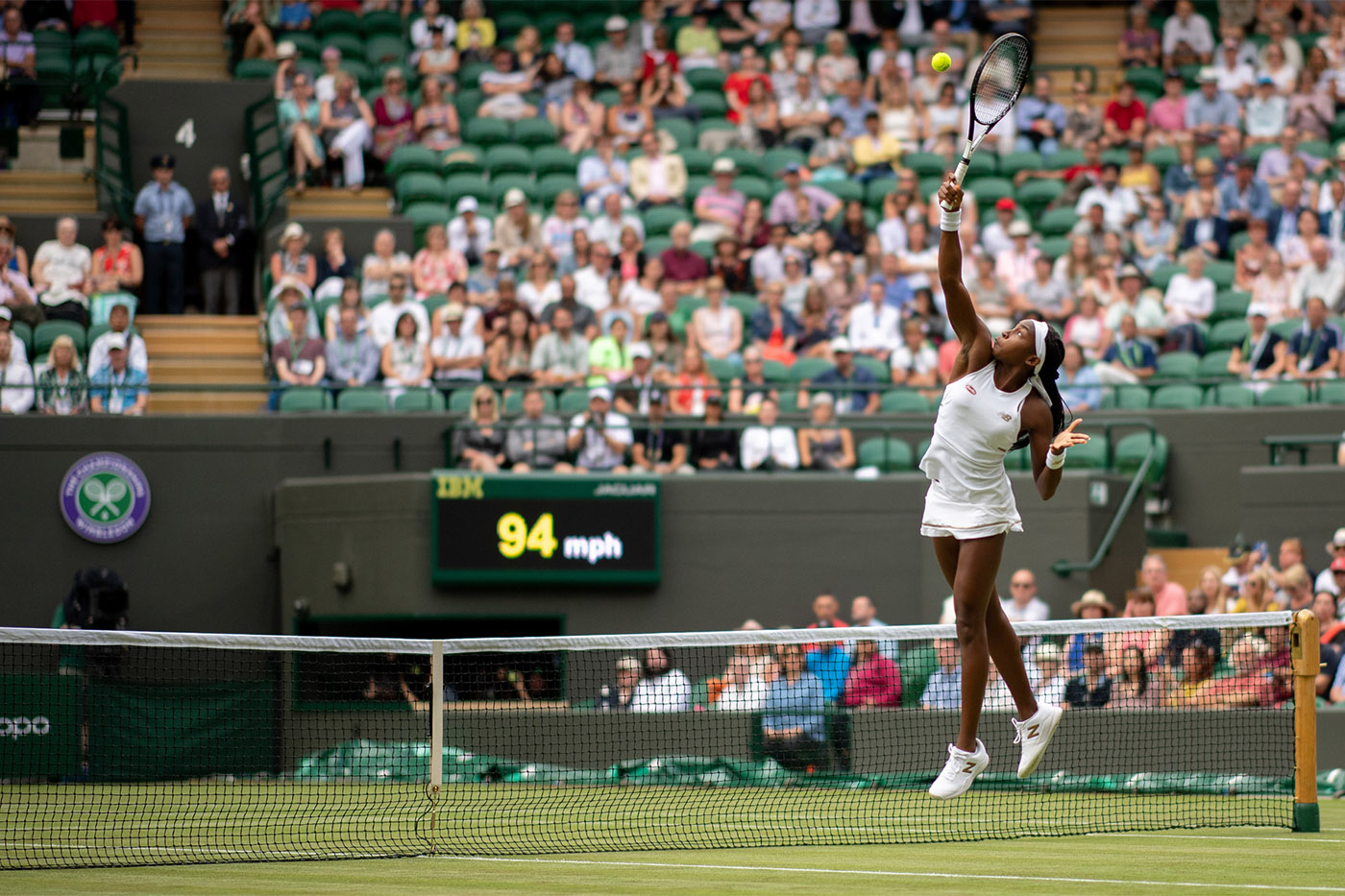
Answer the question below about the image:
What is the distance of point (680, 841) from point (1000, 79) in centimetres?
405

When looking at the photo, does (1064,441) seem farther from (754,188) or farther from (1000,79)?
(754,188)

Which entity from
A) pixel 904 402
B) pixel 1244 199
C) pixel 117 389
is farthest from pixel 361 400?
pixel 1244 199

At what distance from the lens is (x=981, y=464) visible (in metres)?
8.42

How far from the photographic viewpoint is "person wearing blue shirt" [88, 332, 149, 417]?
17391 mm

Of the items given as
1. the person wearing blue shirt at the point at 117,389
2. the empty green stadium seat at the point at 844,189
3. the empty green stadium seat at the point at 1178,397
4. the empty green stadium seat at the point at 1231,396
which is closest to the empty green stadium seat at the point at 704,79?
the empty green stadium seat at the point at 844,189

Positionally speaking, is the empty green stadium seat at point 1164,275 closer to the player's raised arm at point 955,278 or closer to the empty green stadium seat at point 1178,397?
the empty green stadium seat at point 1178,397

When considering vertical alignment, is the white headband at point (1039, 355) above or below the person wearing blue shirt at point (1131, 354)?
below

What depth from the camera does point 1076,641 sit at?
45.4 feet

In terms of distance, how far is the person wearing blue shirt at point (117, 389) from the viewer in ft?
57.1

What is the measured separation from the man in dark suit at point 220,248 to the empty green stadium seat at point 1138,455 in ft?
29.7

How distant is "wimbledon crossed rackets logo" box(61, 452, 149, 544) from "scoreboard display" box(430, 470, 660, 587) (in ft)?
10.0

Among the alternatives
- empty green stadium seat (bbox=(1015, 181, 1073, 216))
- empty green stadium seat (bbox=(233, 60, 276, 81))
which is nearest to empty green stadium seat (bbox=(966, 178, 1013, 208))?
empty green stadium seat (bbox=(1015, 181, 1073, 216))

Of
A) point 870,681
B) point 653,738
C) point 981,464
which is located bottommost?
point 653,738

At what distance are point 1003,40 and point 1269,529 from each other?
9209 mm
